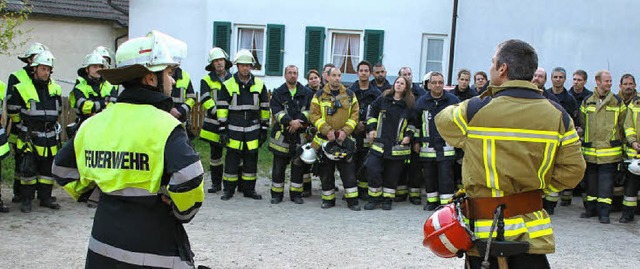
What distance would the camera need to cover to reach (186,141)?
10.5 ft

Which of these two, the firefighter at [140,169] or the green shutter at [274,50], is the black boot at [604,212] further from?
the green shutter at [274,50]

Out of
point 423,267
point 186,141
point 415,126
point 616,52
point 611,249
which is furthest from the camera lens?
point 616,52

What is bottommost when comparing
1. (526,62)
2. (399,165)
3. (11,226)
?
(11,226)

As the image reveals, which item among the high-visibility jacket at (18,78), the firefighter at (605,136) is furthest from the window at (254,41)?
the firefighter at (605,136)

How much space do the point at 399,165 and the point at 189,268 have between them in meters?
6.18

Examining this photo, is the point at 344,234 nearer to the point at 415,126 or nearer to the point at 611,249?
the point at 415,126

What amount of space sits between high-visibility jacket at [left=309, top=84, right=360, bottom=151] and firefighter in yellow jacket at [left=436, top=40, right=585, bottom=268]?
17.4ft

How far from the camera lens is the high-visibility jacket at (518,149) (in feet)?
11.9

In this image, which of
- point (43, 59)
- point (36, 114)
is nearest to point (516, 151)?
point (43, 59)

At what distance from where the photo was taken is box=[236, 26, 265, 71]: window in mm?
17938

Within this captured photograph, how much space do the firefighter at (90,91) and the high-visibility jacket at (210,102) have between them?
142 cm

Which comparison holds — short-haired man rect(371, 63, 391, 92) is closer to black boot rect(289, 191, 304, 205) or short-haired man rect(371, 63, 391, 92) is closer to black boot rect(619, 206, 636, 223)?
black boot rect(289, 191, 304, 205)

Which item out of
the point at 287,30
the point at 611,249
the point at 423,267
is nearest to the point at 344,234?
the point at 423,267

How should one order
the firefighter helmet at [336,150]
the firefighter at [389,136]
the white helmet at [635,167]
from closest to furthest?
1. the white helmet at [635,167]
2. the firefighter helmet at [336,150]
3. the firefighter at [389,136]
